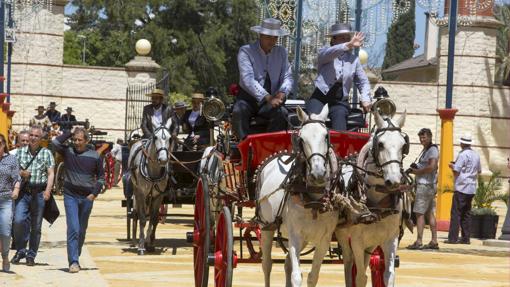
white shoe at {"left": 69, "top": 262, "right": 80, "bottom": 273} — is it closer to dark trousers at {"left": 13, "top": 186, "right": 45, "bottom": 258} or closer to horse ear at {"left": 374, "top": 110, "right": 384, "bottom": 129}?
dark trousers at {"left": 13, "top": 186, "right": 45, "bottom": 258}

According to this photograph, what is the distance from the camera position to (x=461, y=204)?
23.1 m

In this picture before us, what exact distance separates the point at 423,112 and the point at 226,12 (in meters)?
23.5

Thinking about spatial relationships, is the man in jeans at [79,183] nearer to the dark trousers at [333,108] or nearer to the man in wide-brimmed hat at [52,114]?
the dark trousers at [333,108]

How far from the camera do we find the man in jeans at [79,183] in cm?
1703

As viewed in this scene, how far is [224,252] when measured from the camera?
12.5 metres

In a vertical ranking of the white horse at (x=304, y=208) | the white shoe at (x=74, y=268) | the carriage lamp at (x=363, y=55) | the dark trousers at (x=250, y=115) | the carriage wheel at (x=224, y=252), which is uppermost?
the carriage lamp at (x=363, y=55)

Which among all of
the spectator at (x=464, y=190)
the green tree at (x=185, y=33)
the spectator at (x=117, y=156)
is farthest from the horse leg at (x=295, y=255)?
the green tree at (x=185, y=33)

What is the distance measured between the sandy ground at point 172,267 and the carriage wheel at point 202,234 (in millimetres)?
1427

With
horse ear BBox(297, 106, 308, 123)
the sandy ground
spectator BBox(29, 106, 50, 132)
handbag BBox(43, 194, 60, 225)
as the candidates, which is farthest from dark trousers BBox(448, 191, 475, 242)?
spectator BBox(29, 106, 50, 132)

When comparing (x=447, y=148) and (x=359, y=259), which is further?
(x=447, y=148)

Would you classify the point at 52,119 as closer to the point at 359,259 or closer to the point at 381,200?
the point at 359,259

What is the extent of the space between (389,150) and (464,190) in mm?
12275

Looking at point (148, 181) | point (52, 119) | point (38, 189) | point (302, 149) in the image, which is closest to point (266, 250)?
point (302, 149)

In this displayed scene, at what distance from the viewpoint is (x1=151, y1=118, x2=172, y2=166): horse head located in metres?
19.0
